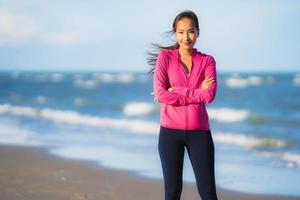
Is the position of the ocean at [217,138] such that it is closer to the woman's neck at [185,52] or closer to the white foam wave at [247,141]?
the white foam wave at [247,141]

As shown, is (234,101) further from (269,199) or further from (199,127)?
(199,127)

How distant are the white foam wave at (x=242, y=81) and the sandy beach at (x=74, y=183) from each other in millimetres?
20388

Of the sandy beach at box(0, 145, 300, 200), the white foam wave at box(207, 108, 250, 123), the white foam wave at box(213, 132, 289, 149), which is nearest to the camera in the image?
the sandy beach at box(0, 145, 300, 200)

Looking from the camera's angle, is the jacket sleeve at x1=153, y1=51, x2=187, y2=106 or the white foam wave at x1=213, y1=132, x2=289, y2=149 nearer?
the jacket sleeve at x1=153, y1=51, x2=187, y2=106

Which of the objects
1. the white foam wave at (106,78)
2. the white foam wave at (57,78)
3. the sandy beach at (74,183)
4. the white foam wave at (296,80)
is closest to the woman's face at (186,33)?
the sandy beach at (74,183)

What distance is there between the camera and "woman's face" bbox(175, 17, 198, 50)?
10.2 ft

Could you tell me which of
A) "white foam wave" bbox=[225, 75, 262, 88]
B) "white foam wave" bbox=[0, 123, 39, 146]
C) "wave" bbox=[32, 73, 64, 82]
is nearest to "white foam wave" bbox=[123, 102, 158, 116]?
"white foam wave" bbox=[0, 123, 39, 146]

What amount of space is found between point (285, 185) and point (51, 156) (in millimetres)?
2899

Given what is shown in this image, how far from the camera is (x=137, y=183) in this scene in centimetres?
570

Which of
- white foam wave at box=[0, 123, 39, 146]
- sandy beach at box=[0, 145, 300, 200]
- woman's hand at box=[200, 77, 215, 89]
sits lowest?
sandy beach at box=[0, 145, 300, 200]

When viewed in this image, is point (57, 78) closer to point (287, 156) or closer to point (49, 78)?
point (49, 78)

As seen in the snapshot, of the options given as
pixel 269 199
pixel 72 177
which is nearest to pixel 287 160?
pixel 269 199

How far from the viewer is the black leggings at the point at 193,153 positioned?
3.07 metres

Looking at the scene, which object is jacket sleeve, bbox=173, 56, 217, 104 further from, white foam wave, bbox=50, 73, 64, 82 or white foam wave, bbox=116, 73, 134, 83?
white foam wave, bbox=50, 73, 64, 82
